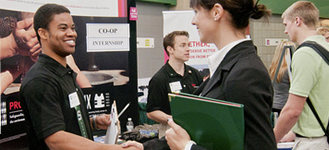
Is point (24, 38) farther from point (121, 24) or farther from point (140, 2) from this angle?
point (140, 2)

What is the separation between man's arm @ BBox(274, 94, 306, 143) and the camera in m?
1.99

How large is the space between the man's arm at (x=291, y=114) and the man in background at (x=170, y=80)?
113cm

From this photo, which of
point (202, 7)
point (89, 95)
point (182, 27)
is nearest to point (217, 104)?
point (202, 7)

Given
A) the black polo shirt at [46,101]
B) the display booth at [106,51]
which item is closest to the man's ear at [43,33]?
the black polo shirt at [46,101]

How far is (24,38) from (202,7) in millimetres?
1772

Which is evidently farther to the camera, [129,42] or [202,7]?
[129,42]

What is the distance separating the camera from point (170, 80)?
122 inches

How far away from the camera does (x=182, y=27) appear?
4250 millimetres

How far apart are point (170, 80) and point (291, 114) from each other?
1.37m

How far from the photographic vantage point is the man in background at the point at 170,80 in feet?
9.89

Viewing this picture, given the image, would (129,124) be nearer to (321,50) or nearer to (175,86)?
(175,86)

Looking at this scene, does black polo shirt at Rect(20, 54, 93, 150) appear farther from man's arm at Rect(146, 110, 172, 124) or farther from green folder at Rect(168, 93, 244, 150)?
man's arm at Rect(146, 110, 172, 124)

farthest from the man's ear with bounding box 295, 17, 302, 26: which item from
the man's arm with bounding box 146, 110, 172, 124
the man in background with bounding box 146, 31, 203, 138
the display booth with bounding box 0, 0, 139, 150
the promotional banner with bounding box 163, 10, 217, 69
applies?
the promotional banner with bounding box 163, 10, 217, 69

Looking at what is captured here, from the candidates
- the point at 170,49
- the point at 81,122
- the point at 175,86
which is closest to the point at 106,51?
the point at 170,49
